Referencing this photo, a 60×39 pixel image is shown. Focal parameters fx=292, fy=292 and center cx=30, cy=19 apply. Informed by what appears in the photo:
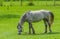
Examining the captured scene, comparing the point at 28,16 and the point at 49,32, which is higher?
the point at 28,16

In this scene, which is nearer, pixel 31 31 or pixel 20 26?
pixel 20 26

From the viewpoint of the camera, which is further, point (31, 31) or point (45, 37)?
point (31, 31)

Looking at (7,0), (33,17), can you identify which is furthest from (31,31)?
(7,0)

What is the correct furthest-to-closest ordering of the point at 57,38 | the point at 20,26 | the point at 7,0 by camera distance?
the point at 7,0 → the point at 20,26 → the point at 57,38

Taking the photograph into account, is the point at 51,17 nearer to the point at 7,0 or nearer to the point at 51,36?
the point at 51,36

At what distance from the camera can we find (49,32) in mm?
18422

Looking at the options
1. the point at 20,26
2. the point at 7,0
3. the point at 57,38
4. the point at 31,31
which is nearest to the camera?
the point at 57,38

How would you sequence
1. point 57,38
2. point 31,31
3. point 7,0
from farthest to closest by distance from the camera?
point 7,0 → point 31,31 → point 57,38

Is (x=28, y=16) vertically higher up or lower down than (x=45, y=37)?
higher up

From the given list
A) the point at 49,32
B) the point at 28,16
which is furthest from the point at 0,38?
the point at 49,32

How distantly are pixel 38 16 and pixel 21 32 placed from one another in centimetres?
156

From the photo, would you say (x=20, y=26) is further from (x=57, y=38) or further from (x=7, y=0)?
(x=7, y=0)

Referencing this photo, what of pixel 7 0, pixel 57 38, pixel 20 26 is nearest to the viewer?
pixel 57 38

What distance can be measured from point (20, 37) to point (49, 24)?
291cm
